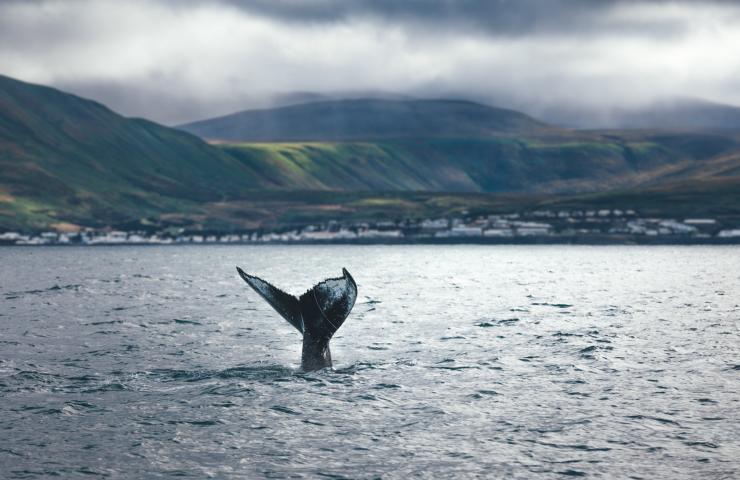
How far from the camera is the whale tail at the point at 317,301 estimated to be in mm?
30734

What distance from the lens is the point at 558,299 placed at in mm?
85250

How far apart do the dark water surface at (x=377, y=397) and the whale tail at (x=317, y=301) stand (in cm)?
306

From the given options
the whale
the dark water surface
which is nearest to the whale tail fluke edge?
the whale

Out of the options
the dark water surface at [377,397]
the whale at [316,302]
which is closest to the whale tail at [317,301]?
the whale at [316,302]

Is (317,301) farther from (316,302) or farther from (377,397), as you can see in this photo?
(377,397)

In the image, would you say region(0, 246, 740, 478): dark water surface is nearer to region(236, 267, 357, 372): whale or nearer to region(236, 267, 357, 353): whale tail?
region(236, 267, 357, 372): whale

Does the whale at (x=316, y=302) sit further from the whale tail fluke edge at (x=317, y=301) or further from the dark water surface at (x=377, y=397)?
the dark water surface at (x=377, y=397)

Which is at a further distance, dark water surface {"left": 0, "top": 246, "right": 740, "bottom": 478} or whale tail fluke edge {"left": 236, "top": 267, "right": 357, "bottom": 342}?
whale tail fluke edge {"left": 236, "top": 267, "right": 357, "bottom": 342}

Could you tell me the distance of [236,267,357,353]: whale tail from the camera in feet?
101

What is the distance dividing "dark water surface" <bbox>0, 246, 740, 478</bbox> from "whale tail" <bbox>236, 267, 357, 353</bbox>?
3063 millimetres

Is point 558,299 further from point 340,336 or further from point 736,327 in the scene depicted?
point 340,336

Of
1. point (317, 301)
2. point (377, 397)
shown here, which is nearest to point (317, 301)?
point (317, 301)

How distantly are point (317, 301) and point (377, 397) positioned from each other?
14.8 ft

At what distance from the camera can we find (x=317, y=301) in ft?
104
